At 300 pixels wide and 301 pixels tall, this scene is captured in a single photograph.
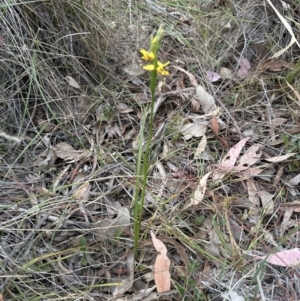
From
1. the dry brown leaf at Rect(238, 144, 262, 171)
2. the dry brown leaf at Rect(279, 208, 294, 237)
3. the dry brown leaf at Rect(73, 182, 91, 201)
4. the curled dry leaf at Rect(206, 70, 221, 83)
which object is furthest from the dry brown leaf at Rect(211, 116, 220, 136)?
the dry brown leaf at Rect(73, 182, 91, 201)

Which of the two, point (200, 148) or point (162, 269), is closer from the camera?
point (162, 269)

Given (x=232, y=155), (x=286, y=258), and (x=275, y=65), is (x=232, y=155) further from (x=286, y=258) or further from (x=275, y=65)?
(x=275, y=65)

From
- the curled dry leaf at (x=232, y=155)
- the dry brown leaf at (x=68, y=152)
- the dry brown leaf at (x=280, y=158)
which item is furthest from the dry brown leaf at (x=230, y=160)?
the dry brown leaf at (x=68, y=152)

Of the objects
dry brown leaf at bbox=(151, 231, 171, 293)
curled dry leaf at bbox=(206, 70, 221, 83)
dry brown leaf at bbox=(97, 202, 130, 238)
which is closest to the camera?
dry brown leaf at bbox=(151, 231, 171, 293)

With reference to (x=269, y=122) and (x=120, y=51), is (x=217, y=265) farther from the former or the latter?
(x=120, y=51)

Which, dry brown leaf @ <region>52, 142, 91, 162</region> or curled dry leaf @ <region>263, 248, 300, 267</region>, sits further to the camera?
Result: dry brown leaf @ <region>52, 142, 91, 162</region>

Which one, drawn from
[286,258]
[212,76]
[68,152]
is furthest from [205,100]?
[286,258]

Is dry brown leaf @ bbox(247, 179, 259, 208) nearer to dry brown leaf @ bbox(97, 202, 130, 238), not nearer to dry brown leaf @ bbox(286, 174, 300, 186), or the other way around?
dry brown leaf @ bbox(286, 174, 300, 186)

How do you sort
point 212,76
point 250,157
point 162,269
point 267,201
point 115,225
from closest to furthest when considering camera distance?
point 162,269 → point 115,225 → point 267,201 → point 250,157 → point 212,76

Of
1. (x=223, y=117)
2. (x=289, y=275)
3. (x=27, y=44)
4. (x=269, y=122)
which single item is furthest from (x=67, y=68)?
(x=289, y=275)

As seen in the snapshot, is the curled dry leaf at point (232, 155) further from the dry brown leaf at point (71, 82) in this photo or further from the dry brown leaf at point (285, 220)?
the dry brown leaf at point (71, 82)
